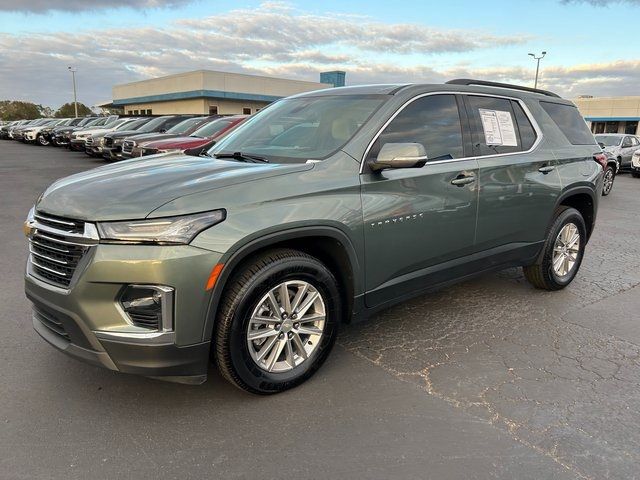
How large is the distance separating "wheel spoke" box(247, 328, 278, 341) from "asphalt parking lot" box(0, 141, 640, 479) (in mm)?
416

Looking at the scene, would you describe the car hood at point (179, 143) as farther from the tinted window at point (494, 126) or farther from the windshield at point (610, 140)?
the windshield at point (610, 140)

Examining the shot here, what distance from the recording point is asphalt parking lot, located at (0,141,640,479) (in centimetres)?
252

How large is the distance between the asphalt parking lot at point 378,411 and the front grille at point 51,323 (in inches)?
18.3

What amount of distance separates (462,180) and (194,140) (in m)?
8.10

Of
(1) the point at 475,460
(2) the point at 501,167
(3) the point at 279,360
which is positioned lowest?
A: (1) the point at 475,460

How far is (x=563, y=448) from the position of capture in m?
2.68

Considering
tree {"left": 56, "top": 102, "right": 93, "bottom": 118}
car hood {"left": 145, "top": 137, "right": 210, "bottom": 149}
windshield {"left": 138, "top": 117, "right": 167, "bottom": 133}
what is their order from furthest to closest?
tree {"left": 56, "top": 102, "right": 93, "bottom": 118}
windshield {"left": 138, "top": 117, "right": 167, "bottom": 133}
car hood {"left": 145, "top": 137, "right": 210, "bottom": 149}

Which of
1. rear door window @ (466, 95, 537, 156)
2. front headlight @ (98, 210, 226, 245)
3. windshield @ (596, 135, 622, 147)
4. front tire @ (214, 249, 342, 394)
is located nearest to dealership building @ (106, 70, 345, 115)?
windshield @ (596, 135, 622, 147)

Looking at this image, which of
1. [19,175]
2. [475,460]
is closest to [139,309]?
[475,460]

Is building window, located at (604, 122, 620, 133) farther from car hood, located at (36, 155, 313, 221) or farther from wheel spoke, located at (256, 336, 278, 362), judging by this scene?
wheel spoke, located at (256, 336, 278, 362)

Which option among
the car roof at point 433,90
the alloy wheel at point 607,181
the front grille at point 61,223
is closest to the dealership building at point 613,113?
the alloy wheel at point 607,181

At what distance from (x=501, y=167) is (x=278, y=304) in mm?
2291

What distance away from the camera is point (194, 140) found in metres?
10.8

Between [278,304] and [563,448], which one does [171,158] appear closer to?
[278,304]
